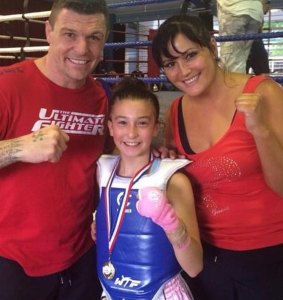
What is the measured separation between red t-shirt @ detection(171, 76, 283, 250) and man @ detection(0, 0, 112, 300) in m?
0.37

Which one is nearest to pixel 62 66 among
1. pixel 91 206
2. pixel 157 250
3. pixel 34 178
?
pixel 34 178


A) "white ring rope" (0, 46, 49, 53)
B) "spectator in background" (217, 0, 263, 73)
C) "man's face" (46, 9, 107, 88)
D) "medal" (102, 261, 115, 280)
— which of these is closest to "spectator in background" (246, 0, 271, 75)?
"spectator in background" (217, 0, 263, 73)

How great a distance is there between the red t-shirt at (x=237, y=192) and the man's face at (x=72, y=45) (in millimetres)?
419

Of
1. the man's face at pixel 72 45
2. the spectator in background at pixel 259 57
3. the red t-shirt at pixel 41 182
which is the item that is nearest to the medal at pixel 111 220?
the red t-shirt at pixel 41 182

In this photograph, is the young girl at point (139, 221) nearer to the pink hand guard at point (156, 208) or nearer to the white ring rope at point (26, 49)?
the pink hand guard at point (156, 208)

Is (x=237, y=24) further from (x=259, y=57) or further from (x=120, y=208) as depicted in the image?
(x=120, y=208)

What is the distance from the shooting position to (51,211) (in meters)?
1.19

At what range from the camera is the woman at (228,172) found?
3.73 feet

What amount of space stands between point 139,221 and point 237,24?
1.97m

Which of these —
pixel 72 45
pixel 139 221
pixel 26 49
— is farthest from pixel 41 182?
pixel 26 49

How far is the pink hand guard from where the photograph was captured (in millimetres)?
920

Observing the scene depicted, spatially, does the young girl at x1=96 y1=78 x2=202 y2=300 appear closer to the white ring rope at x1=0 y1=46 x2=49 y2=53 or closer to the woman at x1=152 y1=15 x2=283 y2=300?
the woman at x1=152 y1=15 x2=283 y2=300

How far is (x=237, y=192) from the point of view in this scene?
1.17m

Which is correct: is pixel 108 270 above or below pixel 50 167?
below
